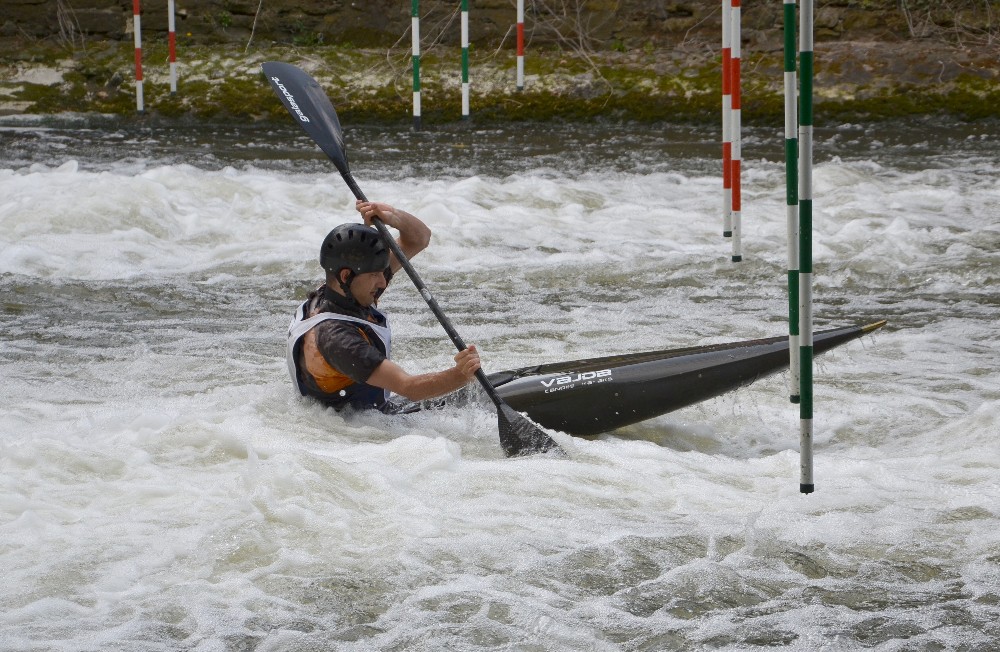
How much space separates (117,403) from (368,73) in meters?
7.36

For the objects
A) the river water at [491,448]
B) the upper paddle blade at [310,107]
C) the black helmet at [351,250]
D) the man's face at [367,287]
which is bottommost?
the river water at [491,448]

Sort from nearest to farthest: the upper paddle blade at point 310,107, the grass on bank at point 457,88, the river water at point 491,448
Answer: the river water at point 491,448
the upper paddle blade at point 310,107
the grass on bank at point 457,88

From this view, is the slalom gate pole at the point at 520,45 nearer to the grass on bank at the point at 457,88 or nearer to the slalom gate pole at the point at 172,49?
the grass on bank at the point at 457,88

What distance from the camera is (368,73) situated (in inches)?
438

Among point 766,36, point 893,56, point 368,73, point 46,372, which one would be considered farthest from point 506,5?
point 46,372

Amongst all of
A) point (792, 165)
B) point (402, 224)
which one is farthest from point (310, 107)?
point (792, 165)

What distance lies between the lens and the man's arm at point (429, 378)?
11.4 ft

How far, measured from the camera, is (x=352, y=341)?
3568 millimetres

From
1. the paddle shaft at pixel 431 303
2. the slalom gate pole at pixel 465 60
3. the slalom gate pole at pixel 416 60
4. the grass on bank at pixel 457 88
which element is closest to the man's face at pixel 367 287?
the paddle shaft at pixel 431 303

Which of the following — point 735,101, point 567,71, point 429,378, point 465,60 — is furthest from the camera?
point 567,71

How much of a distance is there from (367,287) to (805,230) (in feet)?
4.48

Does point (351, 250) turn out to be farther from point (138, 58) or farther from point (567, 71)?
point (567, 71)

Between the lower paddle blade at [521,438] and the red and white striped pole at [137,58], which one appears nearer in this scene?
the lower paddle blade at [521,438]

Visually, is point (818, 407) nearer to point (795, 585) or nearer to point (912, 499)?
point (912, 499)
